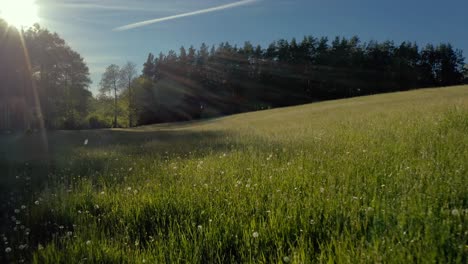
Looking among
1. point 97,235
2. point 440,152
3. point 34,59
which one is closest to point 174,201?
point 97,235

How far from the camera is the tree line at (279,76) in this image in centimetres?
6594

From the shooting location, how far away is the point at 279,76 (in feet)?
233

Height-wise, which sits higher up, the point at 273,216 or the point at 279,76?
the point at 279,76

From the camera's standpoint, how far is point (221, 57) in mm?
73250

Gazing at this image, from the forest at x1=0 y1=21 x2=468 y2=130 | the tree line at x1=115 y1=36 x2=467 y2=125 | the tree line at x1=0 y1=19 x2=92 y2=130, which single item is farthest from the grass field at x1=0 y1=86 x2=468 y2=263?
the tree line at x1=115 y1=36 x2=467 y2=125

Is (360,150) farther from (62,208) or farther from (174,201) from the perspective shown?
(62,208)

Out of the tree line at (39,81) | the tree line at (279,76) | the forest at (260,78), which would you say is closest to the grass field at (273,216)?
the tree line at (39,81)

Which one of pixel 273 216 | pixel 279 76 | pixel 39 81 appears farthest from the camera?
pixel 279 76

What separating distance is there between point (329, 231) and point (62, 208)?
3056 mm

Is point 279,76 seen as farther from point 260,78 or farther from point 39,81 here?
point 39,81

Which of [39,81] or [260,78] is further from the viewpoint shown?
[260,78]

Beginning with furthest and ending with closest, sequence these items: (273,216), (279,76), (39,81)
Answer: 1. (279,76)
2. (39,81)
3. (273,216)

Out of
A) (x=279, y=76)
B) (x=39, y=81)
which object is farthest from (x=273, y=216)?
(x=279, y=76)

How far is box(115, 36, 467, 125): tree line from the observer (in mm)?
65938
